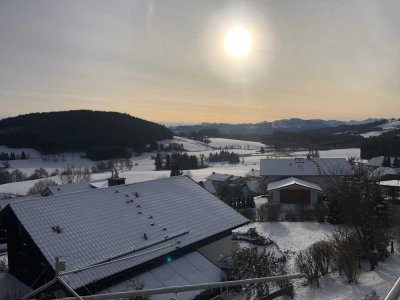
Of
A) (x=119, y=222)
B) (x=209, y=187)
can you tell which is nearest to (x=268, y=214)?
(x=119, y=222)

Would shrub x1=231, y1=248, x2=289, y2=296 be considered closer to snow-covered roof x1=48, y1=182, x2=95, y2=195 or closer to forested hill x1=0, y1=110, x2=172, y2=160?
snow-covered roof x1=48, y1=182, x2=95, y2=195

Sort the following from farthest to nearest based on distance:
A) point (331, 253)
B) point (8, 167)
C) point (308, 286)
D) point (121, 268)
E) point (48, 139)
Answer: point (48, 139), point (8, 167), point (331, 253), point (308, 286), point (121, 268)

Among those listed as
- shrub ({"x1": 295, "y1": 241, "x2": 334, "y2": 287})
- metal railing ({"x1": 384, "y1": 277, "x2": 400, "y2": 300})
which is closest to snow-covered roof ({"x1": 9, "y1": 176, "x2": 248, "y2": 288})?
shrub ({"x1": 295, "y1": 241, "x2": 334, "y2": 287})

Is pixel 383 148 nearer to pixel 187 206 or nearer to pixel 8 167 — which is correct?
pixel 187 206

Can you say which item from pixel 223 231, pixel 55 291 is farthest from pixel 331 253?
pixel 55 291

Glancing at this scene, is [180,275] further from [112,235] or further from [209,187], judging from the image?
[209,187]

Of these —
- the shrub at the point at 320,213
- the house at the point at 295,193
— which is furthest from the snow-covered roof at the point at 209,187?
the shrub at the point at 320,213
